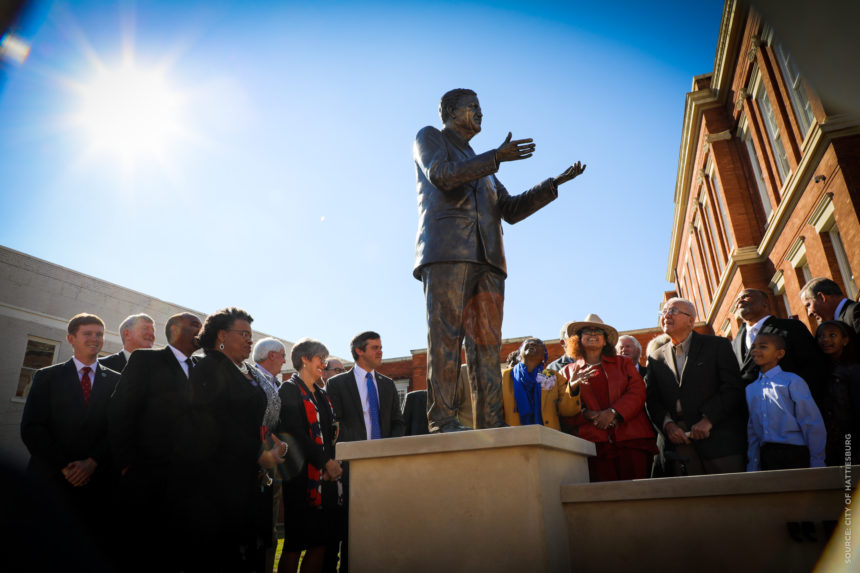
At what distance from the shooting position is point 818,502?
252cm

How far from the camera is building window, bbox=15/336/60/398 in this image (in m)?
17.1

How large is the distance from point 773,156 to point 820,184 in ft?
12.0

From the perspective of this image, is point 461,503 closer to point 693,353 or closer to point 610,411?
point 610,411

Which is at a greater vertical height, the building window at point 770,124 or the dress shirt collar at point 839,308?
the building window at point 770,124

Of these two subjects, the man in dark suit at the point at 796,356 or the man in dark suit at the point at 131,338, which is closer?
the man in dark suit at the point at 796,356

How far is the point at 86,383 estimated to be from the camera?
4363 millimetres

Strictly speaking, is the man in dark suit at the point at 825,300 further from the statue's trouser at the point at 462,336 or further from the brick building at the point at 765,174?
the brick building at the point at 765,174

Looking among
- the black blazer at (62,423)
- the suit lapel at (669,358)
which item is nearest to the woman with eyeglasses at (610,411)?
the suit lapel at (669,358)

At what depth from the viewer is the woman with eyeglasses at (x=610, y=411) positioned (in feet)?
13.8

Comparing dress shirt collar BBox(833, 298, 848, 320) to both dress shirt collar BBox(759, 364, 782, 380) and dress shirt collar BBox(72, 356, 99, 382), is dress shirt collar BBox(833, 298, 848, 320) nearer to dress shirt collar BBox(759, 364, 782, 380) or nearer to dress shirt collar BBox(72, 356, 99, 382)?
dress shirt collar BBox(759, 364, 782, 380)

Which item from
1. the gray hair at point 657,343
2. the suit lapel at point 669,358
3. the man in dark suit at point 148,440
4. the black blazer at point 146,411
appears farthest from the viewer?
the gray hair at point 657,343

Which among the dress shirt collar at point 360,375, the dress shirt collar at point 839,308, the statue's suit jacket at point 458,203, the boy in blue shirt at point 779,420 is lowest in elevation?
the boy in blue shirt at point 779,420

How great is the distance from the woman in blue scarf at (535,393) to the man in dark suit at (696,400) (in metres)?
0.71

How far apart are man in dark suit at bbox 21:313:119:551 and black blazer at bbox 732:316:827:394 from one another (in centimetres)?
473
